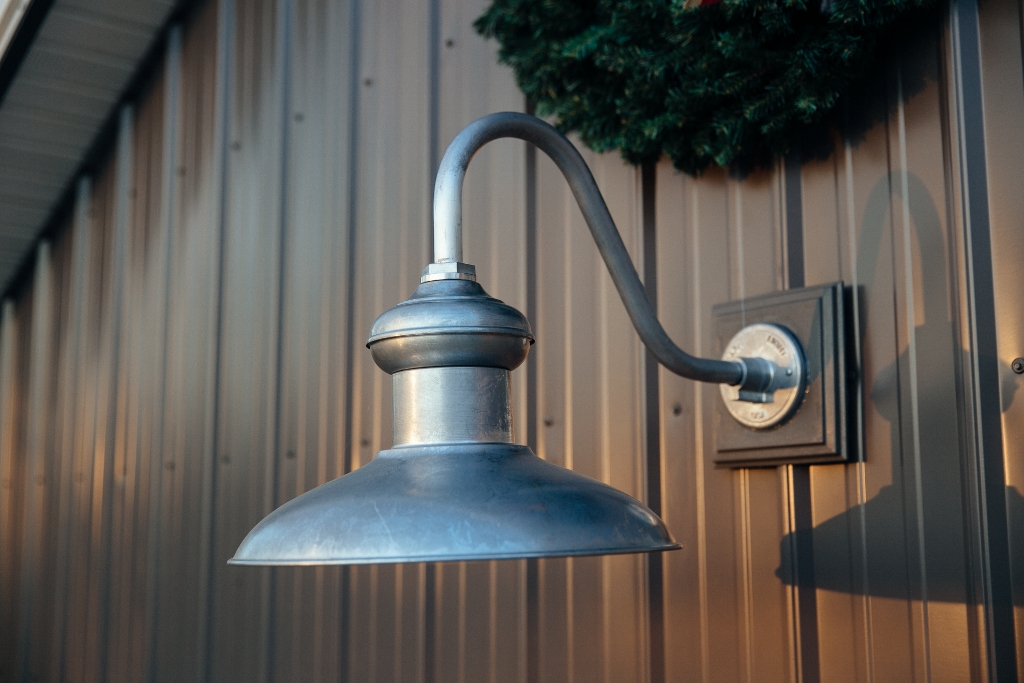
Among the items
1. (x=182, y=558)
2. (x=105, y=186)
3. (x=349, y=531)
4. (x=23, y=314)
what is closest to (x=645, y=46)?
(x=349, y=531)

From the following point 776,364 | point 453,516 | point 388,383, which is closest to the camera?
point 453,516

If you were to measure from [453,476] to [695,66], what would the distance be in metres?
0.85

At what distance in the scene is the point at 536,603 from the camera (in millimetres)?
1769

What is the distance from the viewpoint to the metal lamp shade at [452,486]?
2.08ft

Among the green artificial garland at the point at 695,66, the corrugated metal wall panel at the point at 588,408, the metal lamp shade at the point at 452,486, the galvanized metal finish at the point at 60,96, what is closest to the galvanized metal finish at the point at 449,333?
the metal lamp shade at the point at 452,486

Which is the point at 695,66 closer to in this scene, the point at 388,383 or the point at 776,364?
the point at 776,364

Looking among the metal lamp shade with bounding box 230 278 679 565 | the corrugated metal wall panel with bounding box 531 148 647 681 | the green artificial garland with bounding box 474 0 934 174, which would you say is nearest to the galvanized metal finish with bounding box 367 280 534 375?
the metal lamp shade with bounding box 230 278 679 565

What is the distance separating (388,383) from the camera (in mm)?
2137

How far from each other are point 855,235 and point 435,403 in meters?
0.83

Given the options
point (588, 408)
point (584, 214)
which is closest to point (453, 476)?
point (584, 214)

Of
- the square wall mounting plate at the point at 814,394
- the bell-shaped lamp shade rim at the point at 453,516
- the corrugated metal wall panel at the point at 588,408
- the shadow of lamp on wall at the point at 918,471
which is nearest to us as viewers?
the bell-shaped lamp shade rim at the point at 453,516

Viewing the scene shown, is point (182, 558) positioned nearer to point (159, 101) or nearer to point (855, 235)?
point (159, 101)

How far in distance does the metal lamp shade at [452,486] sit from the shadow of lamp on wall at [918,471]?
66 cm

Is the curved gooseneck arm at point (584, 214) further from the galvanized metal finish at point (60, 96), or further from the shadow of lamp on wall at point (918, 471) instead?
the galvanized metal finish at point (60, 96)
